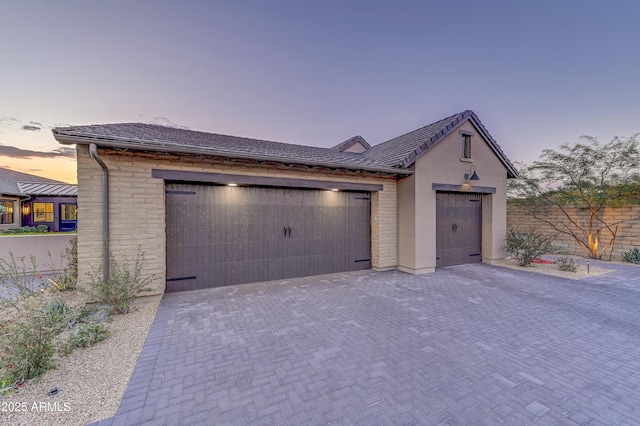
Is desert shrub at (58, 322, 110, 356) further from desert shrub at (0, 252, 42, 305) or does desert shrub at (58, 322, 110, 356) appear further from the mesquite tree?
the mesquite tree

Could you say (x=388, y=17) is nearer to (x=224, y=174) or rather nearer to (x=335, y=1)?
(x=335, y=1)

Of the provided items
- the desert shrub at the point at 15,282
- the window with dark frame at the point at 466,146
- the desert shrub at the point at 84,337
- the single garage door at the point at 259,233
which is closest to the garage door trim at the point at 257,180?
the single garage door at the point at 259,233

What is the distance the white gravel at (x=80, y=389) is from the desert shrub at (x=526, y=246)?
1090cm

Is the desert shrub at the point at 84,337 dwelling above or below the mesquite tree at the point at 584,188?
below

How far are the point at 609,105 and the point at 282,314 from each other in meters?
15.6

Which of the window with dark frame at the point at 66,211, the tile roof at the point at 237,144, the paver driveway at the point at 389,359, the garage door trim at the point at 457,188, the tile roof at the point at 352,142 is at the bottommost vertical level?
the paver driveway at the point at 389,359

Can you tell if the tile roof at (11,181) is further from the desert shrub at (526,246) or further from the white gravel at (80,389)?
the desert shrub at (526,246)

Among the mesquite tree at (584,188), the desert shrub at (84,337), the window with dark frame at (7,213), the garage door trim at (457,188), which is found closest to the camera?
the desert shrub at (84,337)

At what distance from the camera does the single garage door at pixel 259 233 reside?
575cm

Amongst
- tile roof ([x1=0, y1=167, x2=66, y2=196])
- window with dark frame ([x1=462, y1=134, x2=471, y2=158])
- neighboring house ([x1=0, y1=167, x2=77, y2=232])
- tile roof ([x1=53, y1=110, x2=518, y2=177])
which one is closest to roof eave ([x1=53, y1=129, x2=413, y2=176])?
tile roof ([x1=53, y1=110, x2=518, y2=177])

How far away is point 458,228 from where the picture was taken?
8711 millimetres

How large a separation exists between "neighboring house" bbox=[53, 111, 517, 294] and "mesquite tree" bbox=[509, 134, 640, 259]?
2059mm

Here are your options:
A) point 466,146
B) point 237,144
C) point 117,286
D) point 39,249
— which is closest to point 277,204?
point 237,144

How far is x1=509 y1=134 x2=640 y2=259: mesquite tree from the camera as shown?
8688mm
